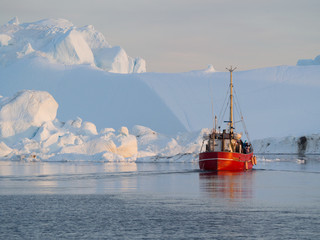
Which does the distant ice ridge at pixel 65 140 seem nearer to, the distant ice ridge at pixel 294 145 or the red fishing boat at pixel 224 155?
the distant ice ridge at pixel 294 145

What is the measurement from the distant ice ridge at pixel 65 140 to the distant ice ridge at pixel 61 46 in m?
24.9

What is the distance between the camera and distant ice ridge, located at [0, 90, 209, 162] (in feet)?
121

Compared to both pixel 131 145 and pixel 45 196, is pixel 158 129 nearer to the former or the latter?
pixel 131 145

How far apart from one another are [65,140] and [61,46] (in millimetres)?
33774

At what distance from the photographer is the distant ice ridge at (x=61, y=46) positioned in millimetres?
67812

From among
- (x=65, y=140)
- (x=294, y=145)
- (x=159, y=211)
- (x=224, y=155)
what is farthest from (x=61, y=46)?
(x=159, y=211)

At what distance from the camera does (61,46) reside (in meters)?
69.4

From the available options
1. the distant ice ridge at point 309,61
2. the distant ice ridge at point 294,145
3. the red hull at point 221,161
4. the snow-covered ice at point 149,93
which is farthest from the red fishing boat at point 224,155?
the distant ice ridge at point 309,61

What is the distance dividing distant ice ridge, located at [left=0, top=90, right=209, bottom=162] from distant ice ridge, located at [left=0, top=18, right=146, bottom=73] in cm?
2490

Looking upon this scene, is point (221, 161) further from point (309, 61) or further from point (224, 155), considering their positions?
point (309, 61)

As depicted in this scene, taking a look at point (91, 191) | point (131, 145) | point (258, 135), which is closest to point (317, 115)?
point (258, 135)

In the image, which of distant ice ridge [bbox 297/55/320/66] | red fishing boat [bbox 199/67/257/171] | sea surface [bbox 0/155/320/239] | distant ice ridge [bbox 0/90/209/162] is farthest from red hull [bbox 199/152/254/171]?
distant ice ridge [bbox 297/55/320/66]

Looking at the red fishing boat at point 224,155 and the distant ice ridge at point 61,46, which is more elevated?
the distant ice ridge at point 61,46

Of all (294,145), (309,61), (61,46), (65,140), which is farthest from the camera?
(309,61)
